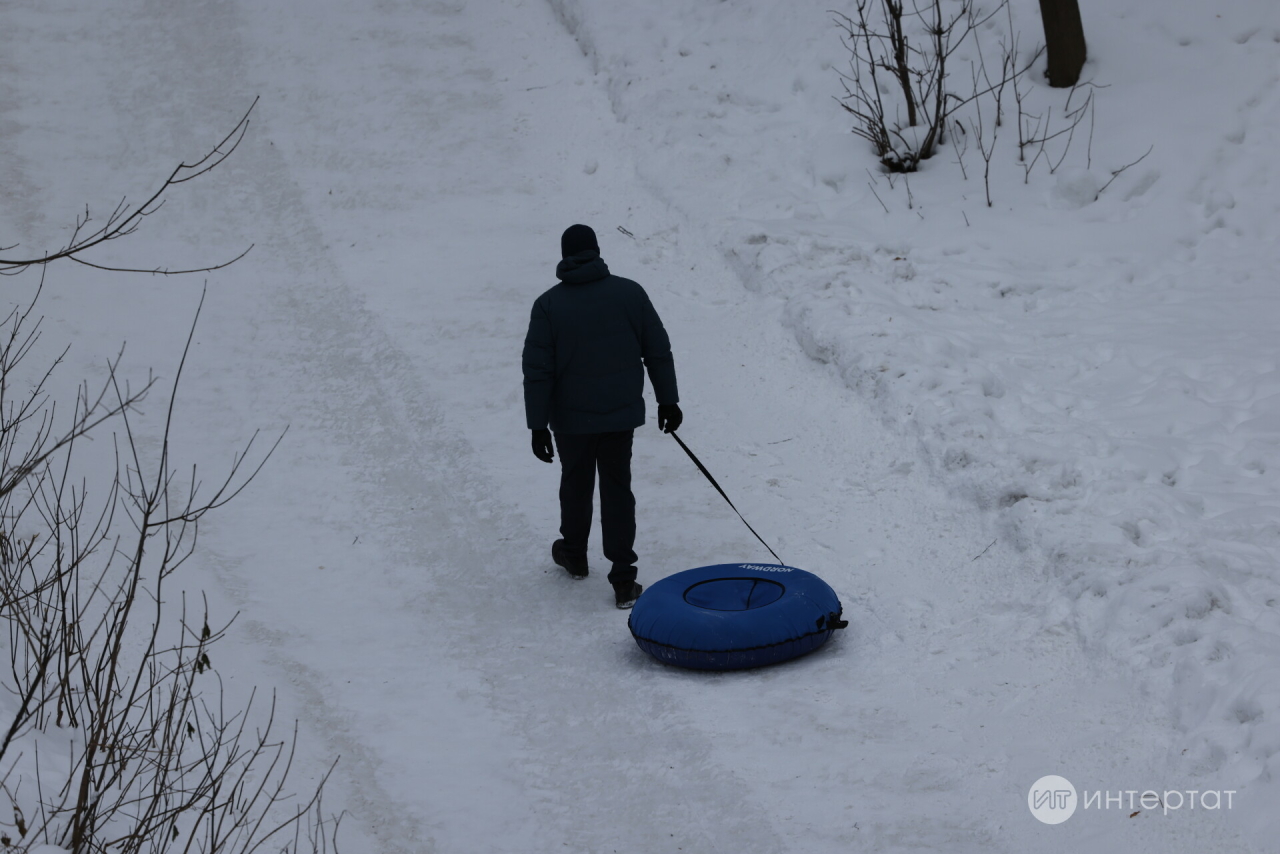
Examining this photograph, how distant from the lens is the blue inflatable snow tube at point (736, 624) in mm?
4562

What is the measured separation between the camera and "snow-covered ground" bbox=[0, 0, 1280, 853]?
397cm

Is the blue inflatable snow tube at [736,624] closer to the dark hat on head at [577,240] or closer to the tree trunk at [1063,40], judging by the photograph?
the dark hat on head at [577,240]

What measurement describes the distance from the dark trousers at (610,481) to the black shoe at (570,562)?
23 centimetres

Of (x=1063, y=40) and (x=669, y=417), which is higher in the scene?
(x=1063, y=40)

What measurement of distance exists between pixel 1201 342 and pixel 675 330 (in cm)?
359

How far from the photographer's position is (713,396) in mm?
7434

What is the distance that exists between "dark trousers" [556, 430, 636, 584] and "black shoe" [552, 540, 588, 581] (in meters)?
0.23

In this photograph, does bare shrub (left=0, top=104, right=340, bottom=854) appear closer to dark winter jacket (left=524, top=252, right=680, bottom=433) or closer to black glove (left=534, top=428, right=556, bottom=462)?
black glove (left=534, top=428, right=556, bottom=462)

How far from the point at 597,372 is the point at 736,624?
1.42 m

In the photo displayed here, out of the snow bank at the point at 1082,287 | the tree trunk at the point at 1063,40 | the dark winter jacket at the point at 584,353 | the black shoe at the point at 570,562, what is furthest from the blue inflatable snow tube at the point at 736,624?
the tree trunk at the point at 1063,40

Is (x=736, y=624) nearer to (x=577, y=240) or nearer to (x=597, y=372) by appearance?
(x=597, y=372)

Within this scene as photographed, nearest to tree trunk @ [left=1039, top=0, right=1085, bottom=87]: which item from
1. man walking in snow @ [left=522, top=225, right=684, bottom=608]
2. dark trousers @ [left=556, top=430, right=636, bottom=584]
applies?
man walking in snow @ [left=522, top=225, right=684, bottom=608]

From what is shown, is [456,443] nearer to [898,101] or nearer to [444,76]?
[898,101]

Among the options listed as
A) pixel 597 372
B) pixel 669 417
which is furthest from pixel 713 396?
pixel 597 372
